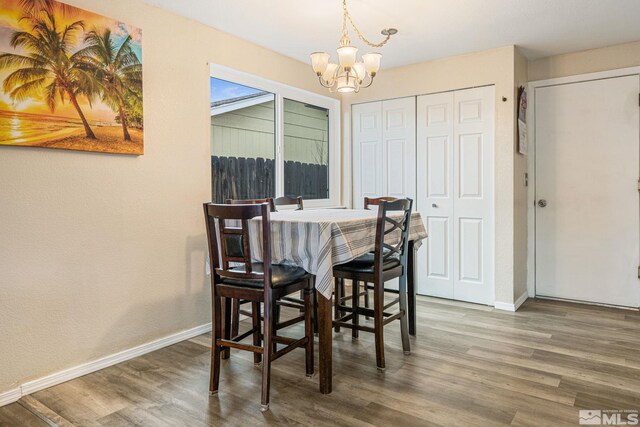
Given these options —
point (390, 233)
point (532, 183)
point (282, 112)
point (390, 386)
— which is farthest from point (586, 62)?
point (390, 386)

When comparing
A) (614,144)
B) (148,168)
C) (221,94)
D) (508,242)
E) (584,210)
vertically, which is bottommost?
(508,242)

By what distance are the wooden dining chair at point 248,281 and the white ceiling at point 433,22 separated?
1.54m

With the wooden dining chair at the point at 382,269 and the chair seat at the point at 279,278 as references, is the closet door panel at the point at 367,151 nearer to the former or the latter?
the wooden dining chair at the point at 382,269

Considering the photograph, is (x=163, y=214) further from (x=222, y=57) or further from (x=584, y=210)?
(x=584, y=210)

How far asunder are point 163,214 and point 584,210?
3565 mm

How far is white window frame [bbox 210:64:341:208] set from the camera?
3.40 m

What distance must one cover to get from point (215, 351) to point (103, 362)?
827mm

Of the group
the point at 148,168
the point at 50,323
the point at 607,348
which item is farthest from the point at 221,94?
the point at 607,348

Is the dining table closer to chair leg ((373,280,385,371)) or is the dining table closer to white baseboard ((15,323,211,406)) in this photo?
chair leg ((373,280,385,371))

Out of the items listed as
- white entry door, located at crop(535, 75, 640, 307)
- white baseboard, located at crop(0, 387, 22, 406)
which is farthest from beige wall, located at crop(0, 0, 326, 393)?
white entry door, located at crop(535, 75, 640, 307)

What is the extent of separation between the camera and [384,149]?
4309 millimetres

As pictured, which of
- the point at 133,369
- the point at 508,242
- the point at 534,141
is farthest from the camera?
the point at 534,141

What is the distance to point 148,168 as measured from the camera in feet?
8.84

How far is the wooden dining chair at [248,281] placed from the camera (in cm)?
197
